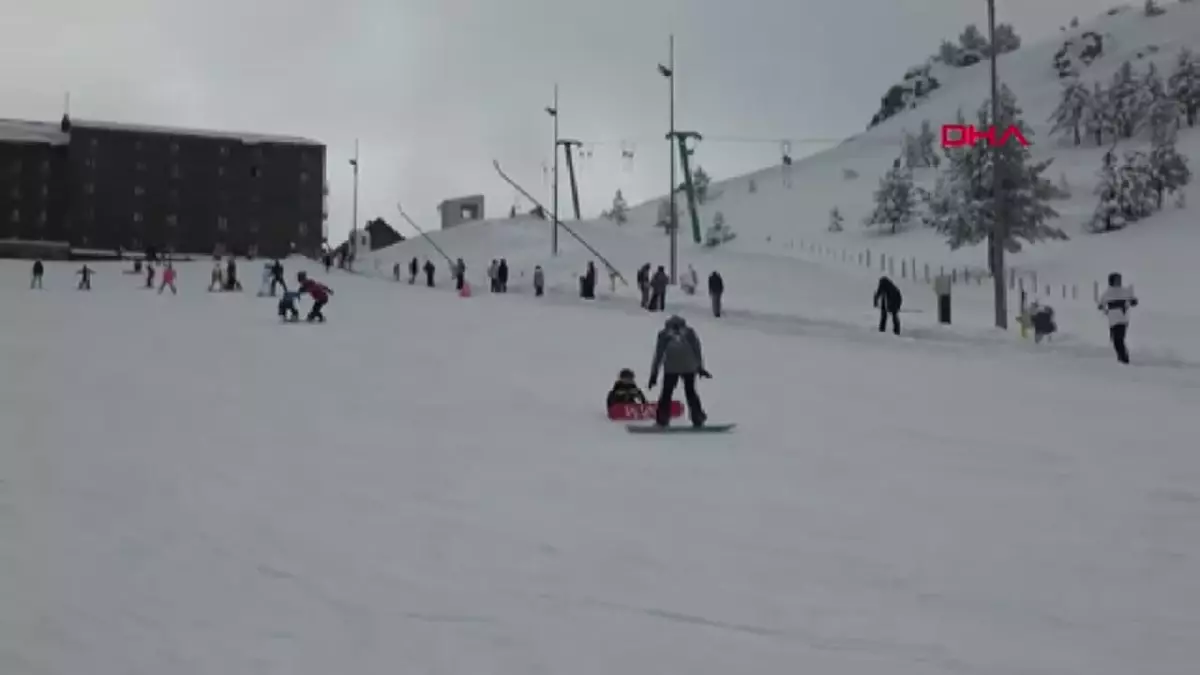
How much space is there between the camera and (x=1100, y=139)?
116 meters

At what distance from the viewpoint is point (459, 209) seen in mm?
99250

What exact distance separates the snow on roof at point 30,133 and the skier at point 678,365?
78630 millimetres

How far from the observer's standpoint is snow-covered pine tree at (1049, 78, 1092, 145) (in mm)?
115500

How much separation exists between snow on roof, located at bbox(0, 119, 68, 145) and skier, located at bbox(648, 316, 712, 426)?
78630 mm

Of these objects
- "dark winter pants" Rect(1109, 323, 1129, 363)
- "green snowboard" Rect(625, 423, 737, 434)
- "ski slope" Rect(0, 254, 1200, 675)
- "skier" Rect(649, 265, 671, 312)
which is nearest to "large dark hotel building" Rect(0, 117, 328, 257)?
"skier" Rect(649, 265, 671, 312)

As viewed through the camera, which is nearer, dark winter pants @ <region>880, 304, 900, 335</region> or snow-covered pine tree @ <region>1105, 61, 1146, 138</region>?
dark winter pants @ <region>880, 304, 900, 335</region>

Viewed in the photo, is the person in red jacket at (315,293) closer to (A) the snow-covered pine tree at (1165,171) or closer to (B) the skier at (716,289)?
(B) the skier at (716,289)

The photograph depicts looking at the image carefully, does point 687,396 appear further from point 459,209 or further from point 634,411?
point 459,209

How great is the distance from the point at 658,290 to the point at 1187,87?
97859 mm

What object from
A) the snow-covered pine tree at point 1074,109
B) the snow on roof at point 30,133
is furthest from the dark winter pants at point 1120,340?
the snow-covered pine tree at point 1074,109

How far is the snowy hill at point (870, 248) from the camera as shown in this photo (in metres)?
42.2

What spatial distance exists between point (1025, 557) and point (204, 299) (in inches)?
1304

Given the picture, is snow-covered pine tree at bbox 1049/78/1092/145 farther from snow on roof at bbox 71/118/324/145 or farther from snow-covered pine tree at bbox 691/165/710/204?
snow on roof at bbox 71/118/324/145

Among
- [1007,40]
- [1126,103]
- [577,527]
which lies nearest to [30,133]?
[577,527]
